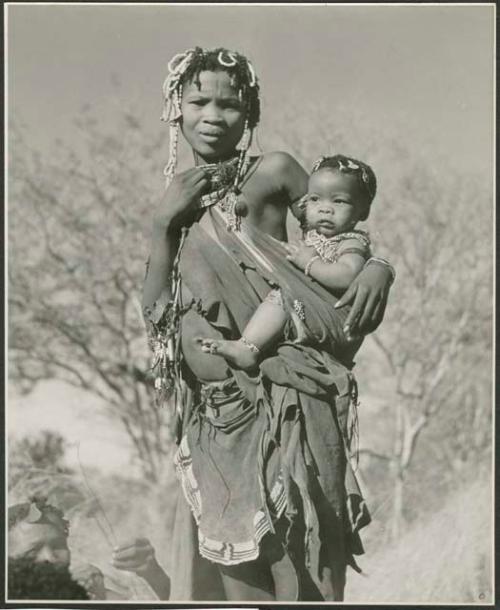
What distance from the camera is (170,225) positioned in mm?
7473

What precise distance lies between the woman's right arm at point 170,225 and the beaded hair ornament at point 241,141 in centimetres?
7

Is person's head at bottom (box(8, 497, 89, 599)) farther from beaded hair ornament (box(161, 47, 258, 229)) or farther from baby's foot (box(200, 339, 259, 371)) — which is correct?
beaded hair ornament (box(161, 47, 258, 229))

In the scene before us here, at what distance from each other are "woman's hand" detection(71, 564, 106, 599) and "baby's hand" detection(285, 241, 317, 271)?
206 centimetres

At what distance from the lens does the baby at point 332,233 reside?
7.31 m

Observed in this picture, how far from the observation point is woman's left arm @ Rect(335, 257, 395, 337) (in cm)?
→ 730

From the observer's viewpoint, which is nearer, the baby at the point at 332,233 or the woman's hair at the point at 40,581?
the baby at the point at 332,233

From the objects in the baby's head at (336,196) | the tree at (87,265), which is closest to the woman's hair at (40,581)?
the tree at (87,265)

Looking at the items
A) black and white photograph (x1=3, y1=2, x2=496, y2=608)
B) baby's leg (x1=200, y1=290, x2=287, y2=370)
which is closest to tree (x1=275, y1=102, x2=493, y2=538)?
black and white photograph (x1=3, y1=2, x2=496, y2=608)

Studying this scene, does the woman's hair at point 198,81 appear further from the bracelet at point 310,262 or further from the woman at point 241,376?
the bracelet at point 310,262

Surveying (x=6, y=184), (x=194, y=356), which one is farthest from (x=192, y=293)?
(x=6, y=184)

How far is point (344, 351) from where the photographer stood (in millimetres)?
7414

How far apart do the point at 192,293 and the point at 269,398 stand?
0.68 metres

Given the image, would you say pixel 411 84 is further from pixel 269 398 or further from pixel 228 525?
pixel 228 525

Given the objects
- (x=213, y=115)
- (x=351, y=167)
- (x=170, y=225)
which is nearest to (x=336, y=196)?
(x=351, y=167)
